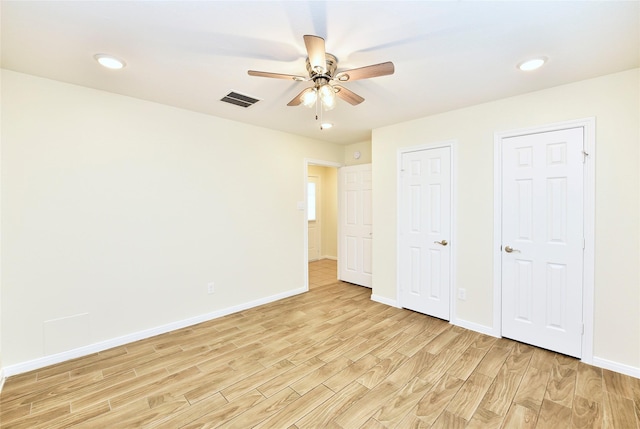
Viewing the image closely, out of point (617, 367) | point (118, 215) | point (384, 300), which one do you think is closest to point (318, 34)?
point (118, 215)

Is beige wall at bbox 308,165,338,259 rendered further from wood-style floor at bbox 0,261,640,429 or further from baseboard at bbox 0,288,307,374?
wood-style floor at bbox 0,261,640,429

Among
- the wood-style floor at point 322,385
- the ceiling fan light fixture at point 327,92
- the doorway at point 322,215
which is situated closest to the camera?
Answer: the wood-style floor at point 322,385

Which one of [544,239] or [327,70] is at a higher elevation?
[327,70]

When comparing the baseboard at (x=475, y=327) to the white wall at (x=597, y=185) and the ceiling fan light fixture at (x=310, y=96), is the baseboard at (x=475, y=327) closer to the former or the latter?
the white wall at (x=597, y=185)

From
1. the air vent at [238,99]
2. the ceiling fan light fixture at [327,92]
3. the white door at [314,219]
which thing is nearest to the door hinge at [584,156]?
the ceiling fan light fixture at [327,92]

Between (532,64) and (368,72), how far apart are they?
1.39 meters

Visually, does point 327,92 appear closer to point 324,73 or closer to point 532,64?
point 324,73

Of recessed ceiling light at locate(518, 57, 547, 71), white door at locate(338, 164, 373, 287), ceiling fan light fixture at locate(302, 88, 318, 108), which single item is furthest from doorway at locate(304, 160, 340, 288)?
recessed ceiling light at locate(518, 57, 547, 71)

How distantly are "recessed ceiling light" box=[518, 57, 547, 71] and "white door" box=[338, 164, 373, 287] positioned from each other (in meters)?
2.56

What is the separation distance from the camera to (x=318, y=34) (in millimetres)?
1766

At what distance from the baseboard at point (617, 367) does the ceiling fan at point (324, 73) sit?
3009 millimetres

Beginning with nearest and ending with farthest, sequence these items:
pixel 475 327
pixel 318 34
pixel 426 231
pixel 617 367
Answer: pixel 318 34 → pixel 617 367 → pixel 475 327 → pixel 426 231

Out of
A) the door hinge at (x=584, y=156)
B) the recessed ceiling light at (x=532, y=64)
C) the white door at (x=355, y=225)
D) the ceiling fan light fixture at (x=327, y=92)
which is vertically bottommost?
the white door at (x=355, y=225)

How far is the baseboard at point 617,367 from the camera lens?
2.25 m
